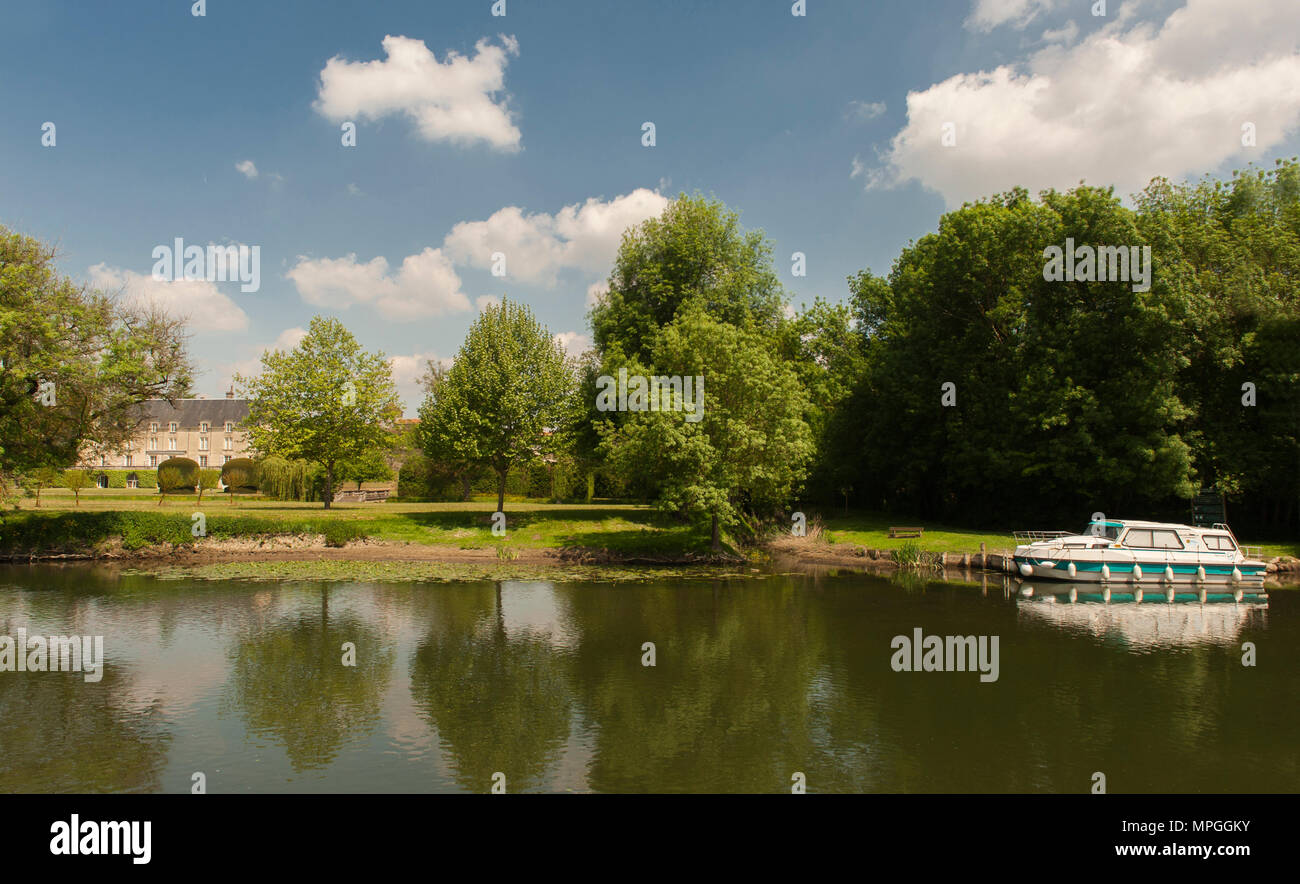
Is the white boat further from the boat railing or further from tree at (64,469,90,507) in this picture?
tree at (64,469,90,507)

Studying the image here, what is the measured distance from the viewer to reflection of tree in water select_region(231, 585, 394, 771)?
40.3 feet

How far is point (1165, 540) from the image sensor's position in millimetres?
32375

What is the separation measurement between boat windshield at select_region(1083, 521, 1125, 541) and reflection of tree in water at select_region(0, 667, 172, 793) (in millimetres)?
35254

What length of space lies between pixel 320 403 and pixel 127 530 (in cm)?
1287

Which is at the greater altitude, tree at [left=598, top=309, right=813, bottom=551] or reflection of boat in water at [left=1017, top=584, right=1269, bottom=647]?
tree at [left=598, top=309, right=813, bottom=551]
